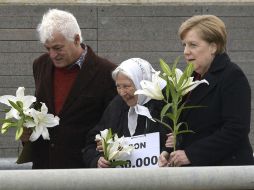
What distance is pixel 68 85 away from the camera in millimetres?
5758

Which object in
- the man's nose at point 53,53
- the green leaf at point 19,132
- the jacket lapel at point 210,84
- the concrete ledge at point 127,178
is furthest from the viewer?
the man's nose at point 53,53

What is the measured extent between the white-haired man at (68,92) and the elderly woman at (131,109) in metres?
0.38

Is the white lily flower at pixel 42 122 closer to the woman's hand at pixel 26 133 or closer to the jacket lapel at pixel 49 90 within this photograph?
the woman's hand at pixel 26 133

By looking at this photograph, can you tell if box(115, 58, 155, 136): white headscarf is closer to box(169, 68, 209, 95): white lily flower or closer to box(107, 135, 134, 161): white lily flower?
box(107, 135, 134, 161): white lily flower

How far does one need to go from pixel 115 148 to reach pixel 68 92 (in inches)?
31.7

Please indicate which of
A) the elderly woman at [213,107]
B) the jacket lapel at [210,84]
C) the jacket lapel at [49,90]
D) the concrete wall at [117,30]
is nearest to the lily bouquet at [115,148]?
the elderly woman at [213,107]

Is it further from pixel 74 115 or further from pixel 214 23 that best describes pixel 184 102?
pixel 74 115

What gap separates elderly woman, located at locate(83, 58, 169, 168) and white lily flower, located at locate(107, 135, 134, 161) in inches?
2.2

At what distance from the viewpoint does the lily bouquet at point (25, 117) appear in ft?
17.4

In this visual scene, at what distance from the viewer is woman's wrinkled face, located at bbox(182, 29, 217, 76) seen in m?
4.93

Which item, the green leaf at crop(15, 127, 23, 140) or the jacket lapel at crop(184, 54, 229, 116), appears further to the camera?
the green leaf at crop(15, 127, 23, 140)

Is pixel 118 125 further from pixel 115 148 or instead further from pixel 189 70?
pixel 189 70

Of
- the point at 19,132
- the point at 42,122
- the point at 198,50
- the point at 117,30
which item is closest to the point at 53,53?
the point at 42,122

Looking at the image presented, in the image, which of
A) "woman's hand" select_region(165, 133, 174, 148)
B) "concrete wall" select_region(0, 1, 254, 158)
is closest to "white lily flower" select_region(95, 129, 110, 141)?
"woman's hand" select_region(165, 133, 174, 148)
